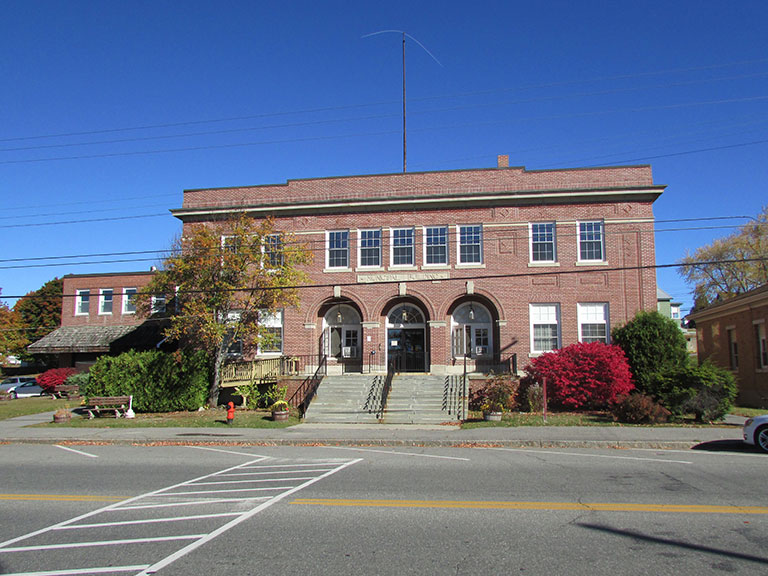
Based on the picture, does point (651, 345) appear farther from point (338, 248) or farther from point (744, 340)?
point (338, 248)

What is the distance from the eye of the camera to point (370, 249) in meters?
27.4

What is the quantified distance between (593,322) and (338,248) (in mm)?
12173

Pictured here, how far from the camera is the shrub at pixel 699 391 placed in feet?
56.0

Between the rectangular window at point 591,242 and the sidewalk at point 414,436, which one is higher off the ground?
the rectangular window at point 591,242

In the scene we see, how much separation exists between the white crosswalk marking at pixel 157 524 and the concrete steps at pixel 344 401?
401 inches

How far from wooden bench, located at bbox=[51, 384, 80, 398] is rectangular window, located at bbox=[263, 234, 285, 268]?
13010 millimetres

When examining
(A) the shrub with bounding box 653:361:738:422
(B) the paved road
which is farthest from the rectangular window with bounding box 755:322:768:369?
(B) the paved road

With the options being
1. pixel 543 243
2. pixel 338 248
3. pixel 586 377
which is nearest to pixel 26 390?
pixel 338 248

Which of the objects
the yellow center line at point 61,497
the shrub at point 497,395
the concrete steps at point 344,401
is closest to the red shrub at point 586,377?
the shrub at point 497,395

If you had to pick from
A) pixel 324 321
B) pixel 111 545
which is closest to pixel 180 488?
pixel 111 545

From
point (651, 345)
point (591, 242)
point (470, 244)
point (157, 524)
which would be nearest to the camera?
point (157, 524)

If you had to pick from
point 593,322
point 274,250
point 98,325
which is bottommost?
point 593,322

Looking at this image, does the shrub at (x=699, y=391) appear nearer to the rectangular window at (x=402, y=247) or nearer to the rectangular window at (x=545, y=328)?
the rectangular window at (x=545, y=328)

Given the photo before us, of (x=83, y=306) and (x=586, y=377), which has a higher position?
(x=83, y=306)
